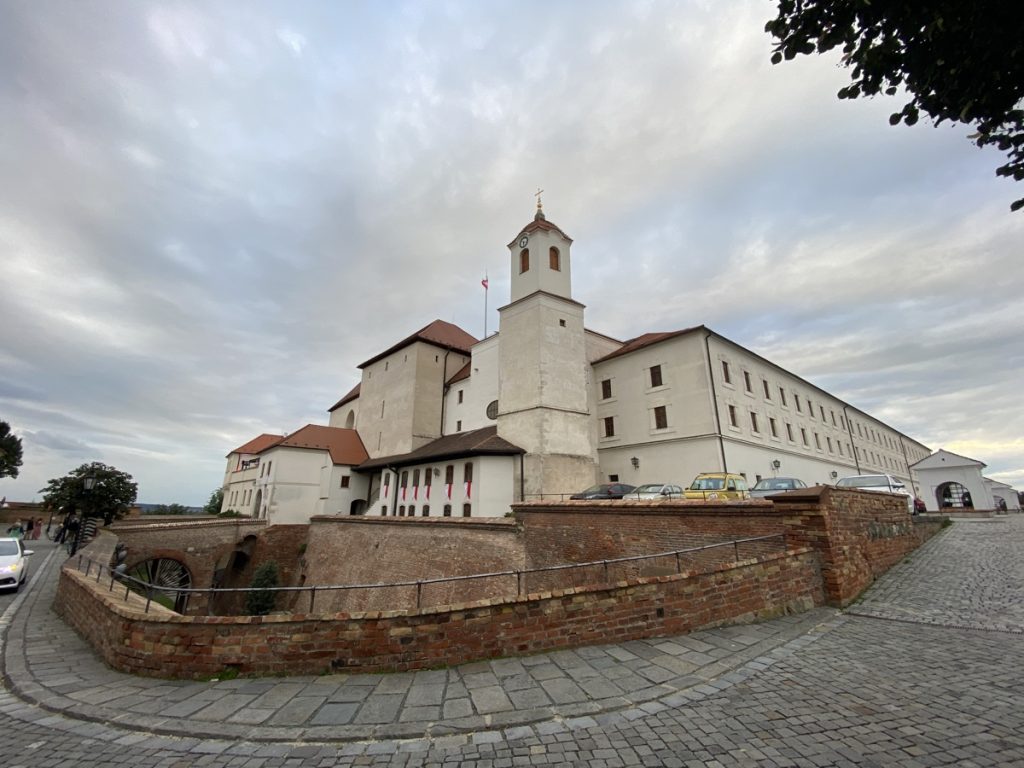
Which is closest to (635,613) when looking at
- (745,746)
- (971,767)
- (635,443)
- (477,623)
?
(477,623)

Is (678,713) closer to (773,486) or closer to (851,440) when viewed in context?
(773,486)

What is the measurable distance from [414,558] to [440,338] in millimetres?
23893

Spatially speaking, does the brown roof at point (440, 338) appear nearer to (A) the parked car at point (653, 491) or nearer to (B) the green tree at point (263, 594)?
(B) the green tree at point (263, 594)

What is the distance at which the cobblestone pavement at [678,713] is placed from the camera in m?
3.41

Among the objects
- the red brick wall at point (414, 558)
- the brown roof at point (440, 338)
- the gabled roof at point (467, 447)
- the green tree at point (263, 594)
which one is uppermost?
the brown roof at point (440, 338)

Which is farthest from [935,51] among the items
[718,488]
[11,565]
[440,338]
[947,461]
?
[947,461]

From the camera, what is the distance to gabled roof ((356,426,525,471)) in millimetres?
25375

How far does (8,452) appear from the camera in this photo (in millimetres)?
47781

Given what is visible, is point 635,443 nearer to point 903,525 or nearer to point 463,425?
point 463,425

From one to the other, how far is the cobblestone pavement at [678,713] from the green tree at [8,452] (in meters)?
58.6

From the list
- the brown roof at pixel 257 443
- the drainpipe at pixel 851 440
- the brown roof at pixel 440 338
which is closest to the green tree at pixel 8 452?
the brown roof at pixel 257 443

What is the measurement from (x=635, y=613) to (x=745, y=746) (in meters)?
2.49

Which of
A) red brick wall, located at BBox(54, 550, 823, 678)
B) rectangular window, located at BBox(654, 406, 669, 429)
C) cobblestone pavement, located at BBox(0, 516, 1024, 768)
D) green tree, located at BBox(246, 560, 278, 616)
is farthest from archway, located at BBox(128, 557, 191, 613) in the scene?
rectangular window, located at BBox(654, 406, 669, 429)

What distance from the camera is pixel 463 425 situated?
34688mm
